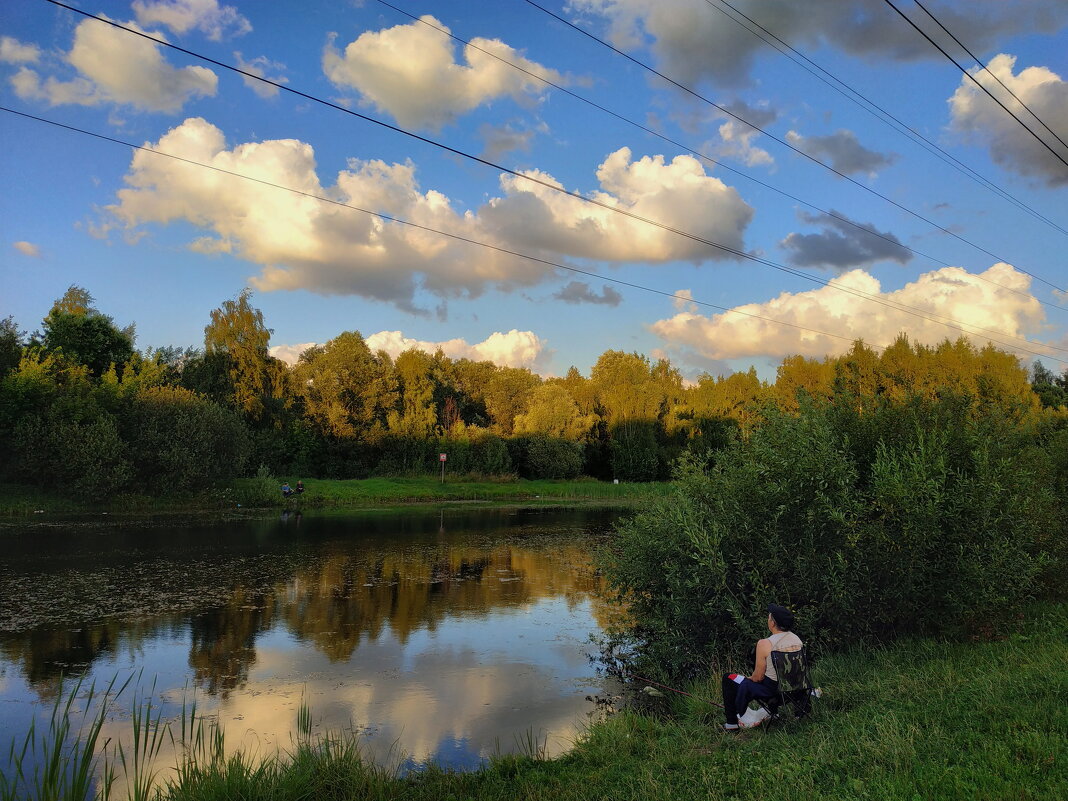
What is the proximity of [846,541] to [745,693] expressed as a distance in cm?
355

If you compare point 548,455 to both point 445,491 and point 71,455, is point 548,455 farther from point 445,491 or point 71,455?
point 71,455

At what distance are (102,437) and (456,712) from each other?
112 feet

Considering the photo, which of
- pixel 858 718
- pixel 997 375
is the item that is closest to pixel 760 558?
pixel 858 718

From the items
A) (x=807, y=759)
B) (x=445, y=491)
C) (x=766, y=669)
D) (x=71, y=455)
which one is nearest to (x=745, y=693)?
(x=766, y=669)

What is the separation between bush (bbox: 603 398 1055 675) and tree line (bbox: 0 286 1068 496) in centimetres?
2483

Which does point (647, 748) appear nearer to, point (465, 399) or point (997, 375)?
point (997, 375)

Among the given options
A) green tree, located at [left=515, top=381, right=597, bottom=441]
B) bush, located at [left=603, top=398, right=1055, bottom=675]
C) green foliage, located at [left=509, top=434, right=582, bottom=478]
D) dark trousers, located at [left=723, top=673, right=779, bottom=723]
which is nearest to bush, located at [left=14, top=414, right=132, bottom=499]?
green foliage, located at [left=509, top=434, right=582, bottom=478]

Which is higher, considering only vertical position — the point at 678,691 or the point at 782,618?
the point at 782,618

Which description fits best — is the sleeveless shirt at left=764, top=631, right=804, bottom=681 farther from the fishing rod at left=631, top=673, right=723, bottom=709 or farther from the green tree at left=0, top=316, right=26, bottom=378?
the green tree at left=0, top=316, right=26, bottom=378

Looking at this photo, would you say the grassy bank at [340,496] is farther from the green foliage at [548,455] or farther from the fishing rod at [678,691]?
the fishing rod at [678,691]

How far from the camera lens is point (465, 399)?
7319cm

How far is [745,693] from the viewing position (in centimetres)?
779

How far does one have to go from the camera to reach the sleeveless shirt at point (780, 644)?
7652 millimetres

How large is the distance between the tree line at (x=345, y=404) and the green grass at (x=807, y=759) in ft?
93.9
